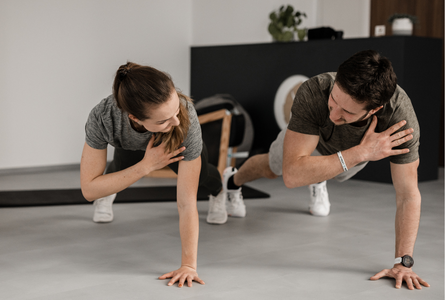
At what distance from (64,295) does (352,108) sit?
116 centimetres

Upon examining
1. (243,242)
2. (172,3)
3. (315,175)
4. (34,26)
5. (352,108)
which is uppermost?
(172,3)

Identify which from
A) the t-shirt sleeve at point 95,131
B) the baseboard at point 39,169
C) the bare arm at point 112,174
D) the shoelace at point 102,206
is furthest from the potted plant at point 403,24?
the baseboard at point 39,169

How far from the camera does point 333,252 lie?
2.18 metres

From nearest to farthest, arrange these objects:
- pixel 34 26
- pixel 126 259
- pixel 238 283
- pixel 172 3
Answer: pixel 238 283
pixel 126 259
pixel 34 26
pixel 172 3

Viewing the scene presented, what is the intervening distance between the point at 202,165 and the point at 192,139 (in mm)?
470

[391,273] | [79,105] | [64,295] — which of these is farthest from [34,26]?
[391,273]

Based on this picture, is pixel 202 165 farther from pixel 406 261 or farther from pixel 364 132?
pixel 406 261

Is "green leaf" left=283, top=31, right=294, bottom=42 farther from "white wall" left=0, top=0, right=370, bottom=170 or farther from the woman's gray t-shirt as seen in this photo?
the woman's gray t-shirt

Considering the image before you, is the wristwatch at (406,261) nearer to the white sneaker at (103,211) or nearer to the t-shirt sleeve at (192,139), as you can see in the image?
the t-shirt sleeve at (192,139)

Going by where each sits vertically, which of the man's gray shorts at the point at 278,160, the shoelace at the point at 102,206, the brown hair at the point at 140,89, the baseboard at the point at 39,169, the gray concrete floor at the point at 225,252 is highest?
the brown hair at the point at 140,89

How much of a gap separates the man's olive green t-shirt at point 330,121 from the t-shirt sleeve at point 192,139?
15.1 inches

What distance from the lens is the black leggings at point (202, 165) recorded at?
2246mm

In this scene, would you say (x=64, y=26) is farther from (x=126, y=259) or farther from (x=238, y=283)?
(x=238, y=283)

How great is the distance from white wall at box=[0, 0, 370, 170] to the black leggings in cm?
220
